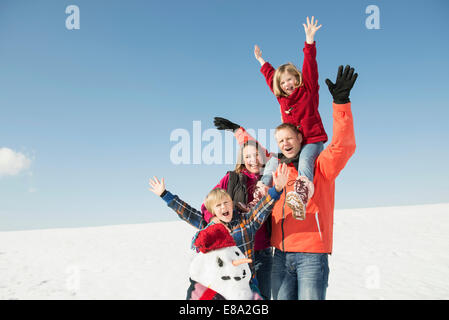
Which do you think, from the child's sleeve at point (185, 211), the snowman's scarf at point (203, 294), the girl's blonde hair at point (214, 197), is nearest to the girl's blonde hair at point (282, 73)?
the girl's blonde hair at point (214, 197)

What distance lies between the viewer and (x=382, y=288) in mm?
9508

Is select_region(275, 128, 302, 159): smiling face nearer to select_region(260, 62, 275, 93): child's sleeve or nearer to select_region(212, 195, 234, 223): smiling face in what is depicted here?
select_region(212, 195, 234, 223): smiling face

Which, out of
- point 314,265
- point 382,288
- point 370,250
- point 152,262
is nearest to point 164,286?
point 152,262

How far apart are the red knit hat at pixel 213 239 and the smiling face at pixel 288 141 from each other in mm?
1088

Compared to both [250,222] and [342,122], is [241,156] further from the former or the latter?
[342,122]

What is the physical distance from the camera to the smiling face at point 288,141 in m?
3.05

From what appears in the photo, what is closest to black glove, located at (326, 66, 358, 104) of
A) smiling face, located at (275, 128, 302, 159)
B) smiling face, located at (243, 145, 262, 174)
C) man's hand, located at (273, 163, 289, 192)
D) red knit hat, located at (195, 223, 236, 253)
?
smiling face, located at (275, 128, 302, 159)

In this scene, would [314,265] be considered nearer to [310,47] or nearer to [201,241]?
[201,241]

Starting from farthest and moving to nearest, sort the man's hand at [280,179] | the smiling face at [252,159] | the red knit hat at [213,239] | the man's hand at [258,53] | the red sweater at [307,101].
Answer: the man's hand at [258,53]
the smiling face at [252,159]
the red sweater at [307,101]
the man's hand at [280,179]
the red knit hat at [213,239]

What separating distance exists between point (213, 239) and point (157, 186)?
116 cm

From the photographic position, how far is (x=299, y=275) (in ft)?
8.86

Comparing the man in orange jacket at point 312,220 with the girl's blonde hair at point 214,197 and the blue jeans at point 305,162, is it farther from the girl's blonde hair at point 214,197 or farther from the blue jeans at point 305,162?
the girl's blonde hair at point 214,197
